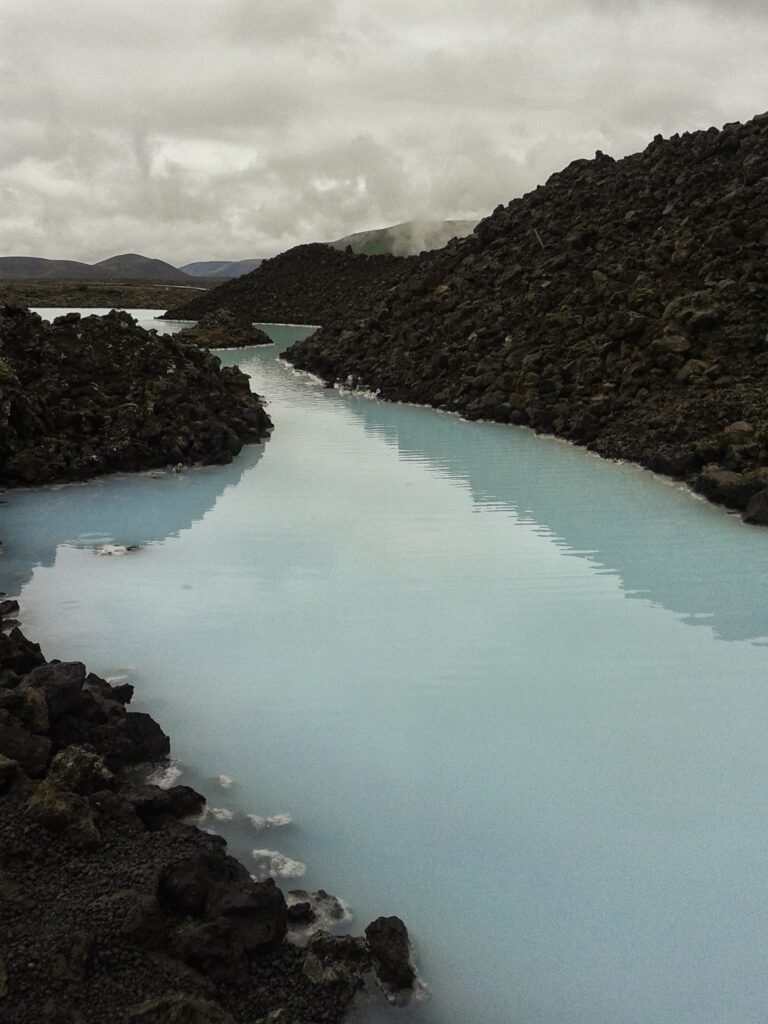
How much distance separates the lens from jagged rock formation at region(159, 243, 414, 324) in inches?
2734

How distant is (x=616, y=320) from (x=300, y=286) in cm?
5842

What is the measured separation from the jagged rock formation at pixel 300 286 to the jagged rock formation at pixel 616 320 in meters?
A: 37.6

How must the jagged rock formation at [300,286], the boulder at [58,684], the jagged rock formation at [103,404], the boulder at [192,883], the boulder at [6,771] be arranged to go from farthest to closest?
the jagged rock formation at [300,286]
the jagged rock formation at [103,404]
the boulder at [58,684]
the boulder at [6,771]
the boulder at [192,883]

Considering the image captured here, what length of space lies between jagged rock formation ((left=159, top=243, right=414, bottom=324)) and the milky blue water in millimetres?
57018

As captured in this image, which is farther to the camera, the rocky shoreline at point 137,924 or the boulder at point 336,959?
the boulder at point 336,959

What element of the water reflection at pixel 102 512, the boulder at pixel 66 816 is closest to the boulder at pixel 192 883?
the boulder at pixel 66 816

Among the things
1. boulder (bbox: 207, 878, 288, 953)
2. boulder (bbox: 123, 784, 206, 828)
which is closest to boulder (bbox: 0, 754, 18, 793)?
boulder (bbox: 123, 784, 206, 828)

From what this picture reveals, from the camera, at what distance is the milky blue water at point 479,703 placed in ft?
13.1

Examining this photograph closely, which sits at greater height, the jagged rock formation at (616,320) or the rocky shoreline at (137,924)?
the jagged rock formation at (616,320)

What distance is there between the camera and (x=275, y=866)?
4504mm

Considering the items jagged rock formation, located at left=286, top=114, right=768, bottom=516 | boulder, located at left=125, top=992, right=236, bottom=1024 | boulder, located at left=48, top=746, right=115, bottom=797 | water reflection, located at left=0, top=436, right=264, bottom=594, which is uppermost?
jagged rock formation, located at left=286, top=114, right=768, bottom=516

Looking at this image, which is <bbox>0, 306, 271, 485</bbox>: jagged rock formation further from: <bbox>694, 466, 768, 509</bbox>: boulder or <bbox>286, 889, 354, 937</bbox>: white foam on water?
<bbox>286, 889, 354, 937</bbox>: white foam on water

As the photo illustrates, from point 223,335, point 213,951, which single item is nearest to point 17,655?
point 213,951

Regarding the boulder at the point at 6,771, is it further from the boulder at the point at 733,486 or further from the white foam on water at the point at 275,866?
the boulder at the point at 733,486
